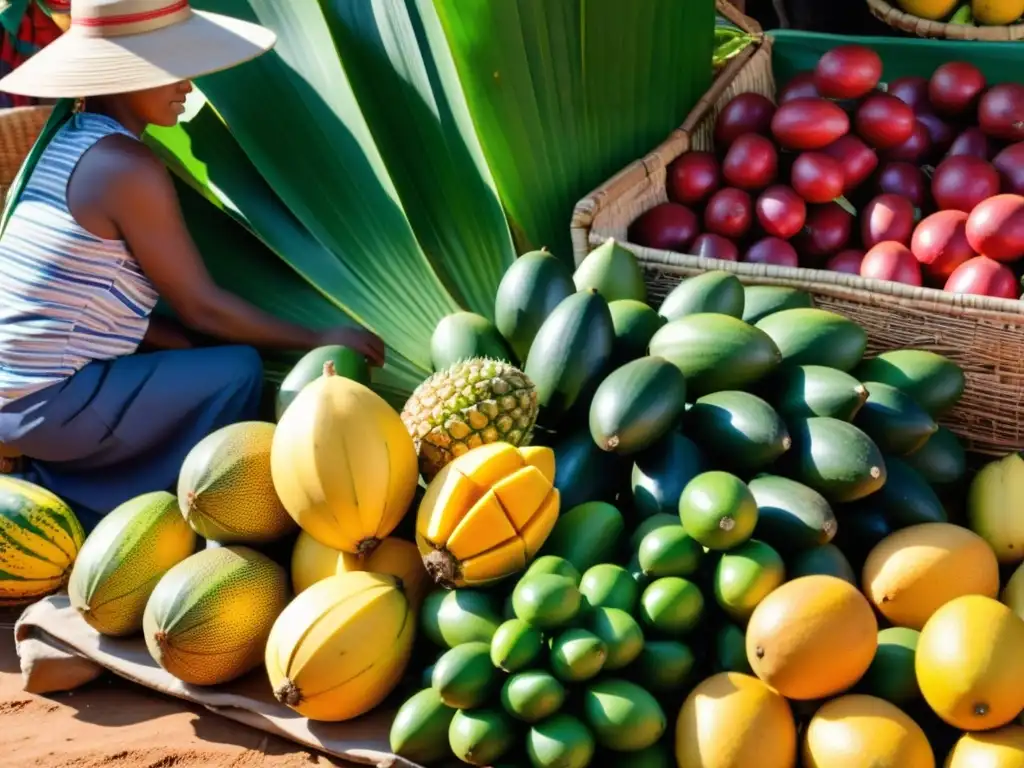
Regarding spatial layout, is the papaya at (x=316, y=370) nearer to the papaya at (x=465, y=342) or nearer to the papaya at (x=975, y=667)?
the papaya at (x=465, y=342)

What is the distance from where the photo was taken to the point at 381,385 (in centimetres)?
267

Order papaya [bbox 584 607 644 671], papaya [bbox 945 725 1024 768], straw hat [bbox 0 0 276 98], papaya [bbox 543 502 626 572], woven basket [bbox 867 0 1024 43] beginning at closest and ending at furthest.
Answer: papaya [bbox 945 725 1024 768], papaya [bbox 584 607 644 671], papaya [bbox 543 502 626 572], straw hat [bbox 0 0 276 98], woven basket [bbox 867 0 1024 43]

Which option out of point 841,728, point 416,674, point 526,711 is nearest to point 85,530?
point 416,674

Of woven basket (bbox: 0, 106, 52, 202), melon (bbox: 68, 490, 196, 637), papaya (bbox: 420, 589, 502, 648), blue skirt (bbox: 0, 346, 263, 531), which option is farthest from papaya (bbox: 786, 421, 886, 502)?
woven basket (bbox: 0, 106, 52, 202)

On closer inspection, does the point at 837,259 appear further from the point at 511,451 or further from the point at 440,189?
the point at 511,451

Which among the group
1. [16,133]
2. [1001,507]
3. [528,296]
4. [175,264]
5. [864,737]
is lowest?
[1001,507]

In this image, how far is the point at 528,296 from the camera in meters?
2.27

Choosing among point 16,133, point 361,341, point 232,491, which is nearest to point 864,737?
point 232,491

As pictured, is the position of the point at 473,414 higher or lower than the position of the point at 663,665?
higher

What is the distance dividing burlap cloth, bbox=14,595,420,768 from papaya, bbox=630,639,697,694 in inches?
15.3

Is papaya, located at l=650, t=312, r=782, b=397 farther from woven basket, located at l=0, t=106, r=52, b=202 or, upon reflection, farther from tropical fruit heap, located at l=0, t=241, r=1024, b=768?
woven basket, located at l=0, t=106, r=52, b=202

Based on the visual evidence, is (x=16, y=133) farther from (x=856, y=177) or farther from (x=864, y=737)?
(x=864, y=737)

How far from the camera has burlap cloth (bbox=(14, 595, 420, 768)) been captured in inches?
72.1

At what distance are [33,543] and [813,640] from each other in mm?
1630
